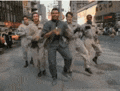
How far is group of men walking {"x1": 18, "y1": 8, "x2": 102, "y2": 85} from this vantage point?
3678 mm

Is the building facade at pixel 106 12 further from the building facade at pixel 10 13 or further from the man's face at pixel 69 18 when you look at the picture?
the man's face at pixel 69 18

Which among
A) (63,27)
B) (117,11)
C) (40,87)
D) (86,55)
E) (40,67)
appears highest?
(117,11)

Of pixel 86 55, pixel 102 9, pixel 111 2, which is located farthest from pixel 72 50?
pixel 102 9

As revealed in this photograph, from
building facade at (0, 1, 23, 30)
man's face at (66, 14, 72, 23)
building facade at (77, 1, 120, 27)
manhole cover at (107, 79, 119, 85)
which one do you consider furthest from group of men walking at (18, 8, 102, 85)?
building facade at (0, 1, 23, 30)

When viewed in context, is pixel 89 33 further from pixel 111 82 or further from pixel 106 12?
pixel 106 12

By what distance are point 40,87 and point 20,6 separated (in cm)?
→ 5583

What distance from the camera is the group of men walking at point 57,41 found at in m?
3.68

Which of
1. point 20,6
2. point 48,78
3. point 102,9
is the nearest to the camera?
point 48,78

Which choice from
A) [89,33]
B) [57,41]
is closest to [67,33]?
[57,41]

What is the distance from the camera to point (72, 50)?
13.9ft

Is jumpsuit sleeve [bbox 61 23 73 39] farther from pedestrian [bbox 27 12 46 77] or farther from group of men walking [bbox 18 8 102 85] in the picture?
pedestrian [bbox 27 12 46 77]

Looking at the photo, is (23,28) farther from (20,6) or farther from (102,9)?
(20,6)

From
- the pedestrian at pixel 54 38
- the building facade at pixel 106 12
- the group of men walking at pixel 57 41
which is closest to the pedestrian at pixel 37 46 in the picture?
the group of men walking at pixel 57 41

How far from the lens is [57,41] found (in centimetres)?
372
